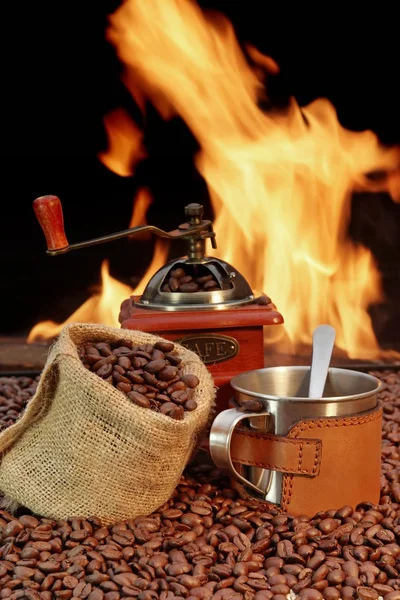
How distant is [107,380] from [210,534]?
28 centimetres

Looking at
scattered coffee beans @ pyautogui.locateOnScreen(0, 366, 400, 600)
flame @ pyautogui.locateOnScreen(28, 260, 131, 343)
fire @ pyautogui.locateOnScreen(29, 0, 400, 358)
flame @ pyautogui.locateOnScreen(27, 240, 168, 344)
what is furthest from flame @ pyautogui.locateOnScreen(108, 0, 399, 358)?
scattered coffee beans @ pyautogui.locateOnScreen(0, 366, 400, 600)

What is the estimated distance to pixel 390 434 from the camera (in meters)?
1.90

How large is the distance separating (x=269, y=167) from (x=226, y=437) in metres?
1.44

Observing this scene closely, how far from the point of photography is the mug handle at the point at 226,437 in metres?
1.44

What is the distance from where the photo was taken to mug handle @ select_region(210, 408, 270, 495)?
144cm

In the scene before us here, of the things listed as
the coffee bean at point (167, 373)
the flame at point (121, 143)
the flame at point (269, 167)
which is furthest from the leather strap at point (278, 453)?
the flame at point (121, 143)

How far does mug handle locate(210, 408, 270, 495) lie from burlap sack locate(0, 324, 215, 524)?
0.13ft

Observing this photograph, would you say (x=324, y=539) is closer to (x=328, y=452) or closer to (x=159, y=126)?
(x=328, y=452)

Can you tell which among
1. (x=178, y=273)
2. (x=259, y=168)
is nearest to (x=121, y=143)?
(x=259, y=168)

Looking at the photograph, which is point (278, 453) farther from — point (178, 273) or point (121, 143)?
point (121, 143)

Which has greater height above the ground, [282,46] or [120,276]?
[282,46]

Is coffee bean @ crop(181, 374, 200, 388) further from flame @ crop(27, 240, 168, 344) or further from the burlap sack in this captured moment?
flame @ crop(27, 240, 168, 344)

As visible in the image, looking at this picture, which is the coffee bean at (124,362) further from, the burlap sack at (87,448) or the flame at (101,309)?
the flame at (101,309)

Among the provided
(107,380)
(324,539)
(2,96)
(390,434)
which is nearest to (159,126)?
A: (2,96)
